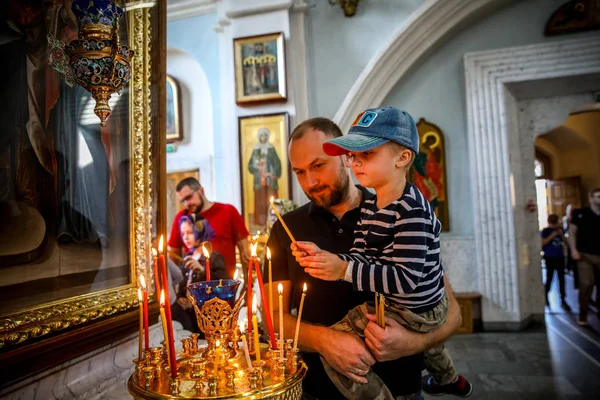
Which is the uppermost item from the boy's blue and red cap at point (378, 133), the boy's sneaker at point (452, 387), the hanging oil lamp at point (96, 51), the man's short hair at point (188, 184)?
the hanging oil lamp at point (96, 51)

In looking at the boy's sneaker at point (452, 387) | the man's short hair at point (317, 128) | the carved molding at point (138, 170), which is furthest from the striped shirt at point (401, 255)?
the carved molding at point (138, 170)

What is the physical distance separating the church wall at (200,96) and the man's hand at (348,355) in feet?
15.7

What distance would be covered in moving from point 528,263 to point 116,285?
5.53 metres

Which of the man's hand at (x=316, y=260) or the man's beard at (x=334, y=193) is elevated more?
the man's beard at (x=334, y=193)

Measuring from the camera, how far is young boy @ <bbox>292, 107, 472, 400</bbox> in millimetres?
1190

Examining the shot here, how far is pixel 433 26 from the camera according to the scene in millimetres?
5137

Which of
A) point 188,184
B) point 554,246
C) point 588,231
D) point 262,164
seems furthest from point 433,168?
point 188,184

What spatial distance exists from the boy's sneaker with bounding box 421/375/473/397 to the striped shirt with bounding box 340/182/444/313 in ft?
2.12

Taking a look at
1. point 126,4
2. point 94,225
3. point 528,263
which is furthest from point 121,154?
point 528,263

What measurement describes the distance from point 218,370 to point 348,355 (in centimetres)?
46

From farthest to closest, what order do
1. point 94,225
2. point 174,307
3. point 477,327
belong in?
1. point 477,327
2. point 174,307
3. point 94,225

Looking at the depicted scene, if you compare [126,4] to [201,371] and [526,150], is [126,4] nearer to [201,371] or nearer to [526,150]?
[201,371]

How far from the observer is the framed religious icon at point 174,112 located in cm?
613

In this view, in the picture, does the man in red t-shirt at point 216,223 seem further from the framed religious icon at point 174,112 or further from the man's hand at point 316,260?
the man's hand at point 316,260
